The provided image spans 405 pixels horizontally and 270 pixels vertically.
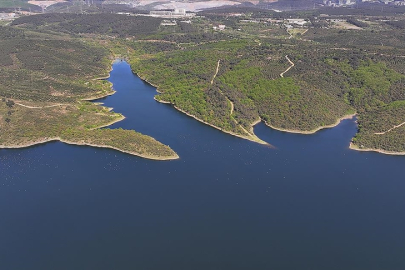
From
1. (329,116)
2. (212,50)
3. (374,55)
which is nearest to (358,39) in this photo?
(374,55)

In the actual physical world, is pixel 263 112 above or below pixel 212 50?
below

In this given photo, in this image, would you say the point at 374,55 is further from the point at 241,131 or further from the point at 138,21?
the point at 138,21

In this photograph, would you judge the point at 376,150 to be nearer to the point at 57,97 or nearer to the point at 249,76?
the point at 249,76

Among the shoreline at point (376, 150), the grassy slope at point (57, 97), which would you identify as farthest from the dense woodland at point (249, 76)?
the shoreline at point (376, 150)

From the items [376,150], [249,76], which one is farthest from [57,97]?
[376,150]

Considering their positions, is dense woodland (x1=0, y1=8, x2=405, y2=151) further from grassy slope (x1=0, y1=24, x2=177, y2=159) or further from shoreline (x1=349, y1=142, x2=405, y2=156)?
shoreline (x1=349, y1=142, x2=405, y2=156)

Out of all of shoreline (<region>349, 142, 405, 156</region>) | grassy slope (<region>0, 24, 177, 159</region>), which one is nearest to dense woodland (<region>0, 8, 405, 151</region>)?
grassy slope (<region>0, 24, 177, 159</region>)

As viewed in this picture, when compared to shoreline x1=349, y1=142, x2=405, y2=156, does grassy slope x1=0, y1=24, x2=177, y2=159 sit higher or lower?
higher

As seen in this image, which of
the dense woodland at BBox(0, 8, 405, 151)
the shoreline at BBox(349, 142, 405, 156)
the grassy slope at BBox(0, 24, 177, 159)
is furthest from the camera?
the dense woodland at BBox(0, 8, 405, 151)
